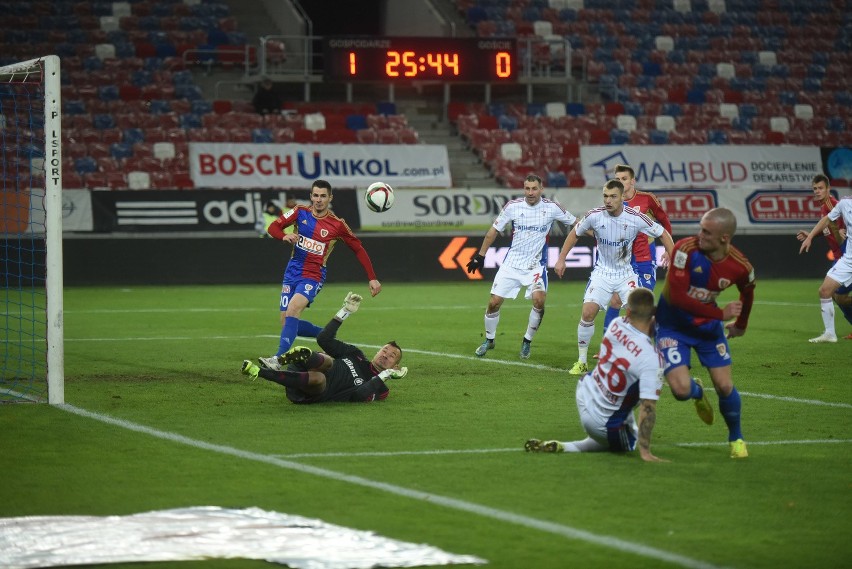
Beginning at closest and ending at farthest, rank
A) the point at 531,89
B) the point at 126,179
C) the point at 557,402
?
the point at 557,402 < the point at 126,179 < the point at 531,89

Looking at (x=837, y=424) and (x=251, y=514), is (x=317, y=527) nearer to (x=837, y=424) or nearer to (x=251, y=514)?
(x=251, y=514)

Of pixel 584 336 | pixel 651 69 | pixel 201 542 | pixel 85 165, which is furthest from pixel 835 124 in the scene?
pixel 201 542

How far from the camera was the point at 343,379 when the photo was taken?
1126 centimetres

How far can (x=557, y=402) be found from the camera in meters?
11.4

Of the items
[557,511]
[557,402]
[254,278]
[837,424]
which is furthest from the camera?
[254,278]

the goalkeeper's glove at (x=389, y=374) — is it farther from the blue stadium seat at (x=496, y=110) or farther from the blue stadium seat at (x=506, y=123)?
the blue stadium seat at (x=496, y=110)

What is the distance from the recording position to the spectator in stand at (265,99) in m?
32.1

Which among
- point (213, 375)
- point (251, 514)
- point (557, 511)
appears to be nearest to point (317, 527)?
point (251, 514)

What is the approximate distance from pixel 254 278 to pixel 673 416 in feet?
59.7

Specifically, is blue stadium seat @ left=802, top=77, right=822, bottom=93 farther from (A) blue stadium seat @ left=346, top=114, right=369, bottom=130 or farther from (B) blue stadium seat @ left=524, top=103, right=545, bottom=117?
(A) blue stadium seat @ left=346, top=114, right=369, bottom=130

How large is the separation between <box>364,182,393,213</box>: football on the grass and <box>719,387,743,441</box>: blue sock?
23.9 ft

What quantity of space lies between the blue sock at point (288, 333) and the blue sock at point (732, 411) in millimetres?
5546

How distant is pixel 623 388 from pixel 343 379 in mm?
3598

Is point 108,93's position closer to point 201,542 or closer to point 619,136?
point 619,136
